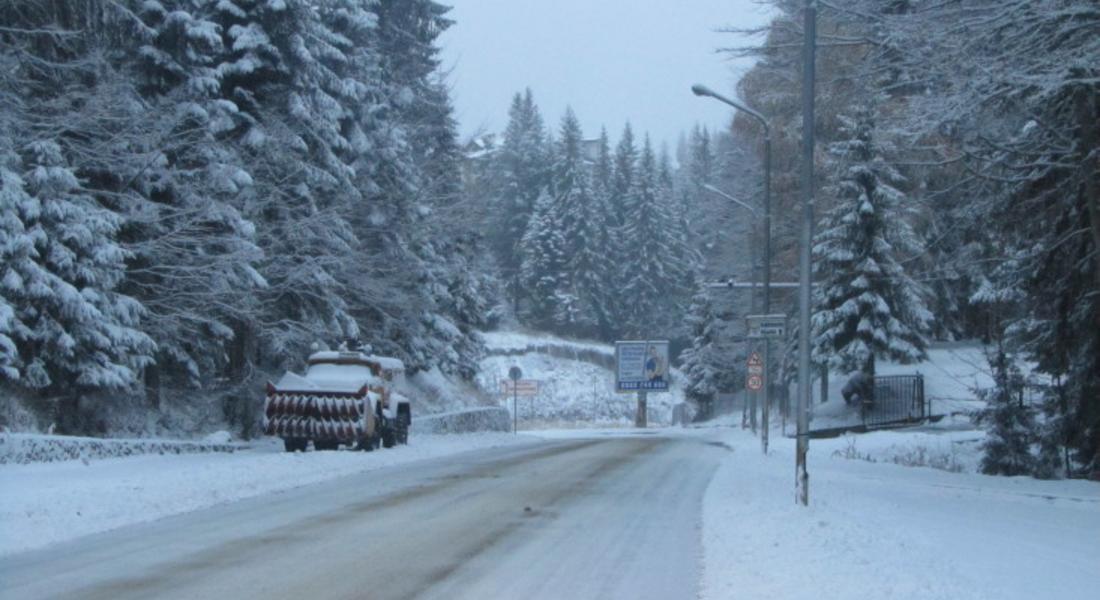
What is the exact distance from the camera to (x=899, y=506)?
1546 centimetres

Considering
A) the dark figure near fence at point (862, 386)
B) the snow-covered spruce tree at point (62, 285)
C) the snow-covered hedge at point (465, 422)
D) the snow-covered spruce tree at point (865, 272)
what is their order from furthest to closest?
the dark figure near fence at point (862, 386) → the snow-covered hedge at point (465, 422) → the snow-covered spruce tree at point (865, 272) → the snow-covered spruce tree at point (62, 285)

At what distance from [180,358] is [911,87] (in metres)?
17.8

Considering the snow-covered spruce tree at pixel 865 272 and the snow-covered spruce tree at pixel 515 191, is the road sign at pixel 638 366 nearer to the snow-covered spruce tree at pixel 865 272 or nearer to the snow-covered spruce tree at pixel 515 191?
the snow-covered spruce tree at pixel 865 272

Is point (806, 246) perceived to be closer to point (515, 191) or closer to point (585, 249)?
point (585, 249)

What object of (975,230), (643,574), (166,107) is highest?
(166,107)

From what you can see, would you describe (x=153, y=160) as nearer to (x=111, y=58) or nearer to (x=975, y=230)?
(x=111, y=58)

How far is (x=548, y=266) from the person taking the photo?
81.5 m

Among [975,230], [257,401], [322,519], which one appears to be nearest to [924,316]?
[975,230]

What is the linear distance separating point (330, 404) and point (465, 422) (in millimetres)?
19061

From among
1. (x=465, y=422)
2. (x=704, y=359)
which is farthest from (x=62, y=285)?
(x=704, y=359)

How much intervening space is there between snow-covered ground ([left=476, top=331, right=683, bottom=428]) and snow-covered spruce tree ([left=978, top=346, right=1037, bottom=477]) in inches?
2062

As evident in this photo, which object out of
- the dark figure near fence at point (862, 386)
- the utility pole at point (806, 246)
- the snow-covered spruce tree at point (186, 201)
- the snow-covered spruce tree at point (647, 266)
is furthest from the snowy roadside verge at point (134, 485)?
the snow-covered spruce tree at point (647, 266)

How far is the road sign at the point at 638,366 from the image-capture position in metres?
59.9

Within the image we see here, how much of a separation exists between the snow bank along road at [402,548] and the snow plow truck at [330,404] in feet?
18.9
